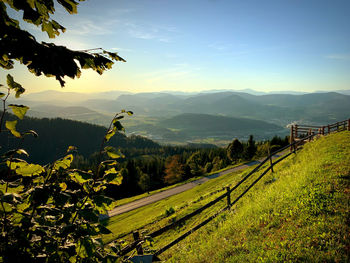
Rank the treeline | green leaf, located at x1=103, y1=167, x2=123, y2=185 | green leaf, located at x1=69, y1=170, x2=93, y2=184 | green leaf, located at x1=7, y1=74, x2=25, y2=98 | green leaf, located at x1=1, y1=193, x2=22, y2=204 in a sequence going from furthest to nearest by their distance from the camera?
the treeline → green leaf, located at x1=103, y1=167, x2=123, y2=185 → green leaf, located at x1=69, y1=170, x2=93, y2=184 → green leaf, located at x1=7, y1=74, x2=25, y2=98 → green leaf, located at x1=1, y1=193, x2=22, y2=204

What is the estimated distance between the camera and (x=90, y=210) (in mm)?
2156

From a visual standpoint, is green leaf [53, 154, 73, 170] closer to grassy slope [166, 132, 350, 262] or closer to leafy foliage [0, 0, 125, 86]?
leafy foliage [0, 0, 125, 86]

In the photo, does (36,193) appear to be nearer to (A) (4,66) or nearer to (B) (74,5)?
(A) (4,66)

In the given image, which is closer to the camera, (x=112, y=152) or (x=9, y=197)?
(x=9, y=197)

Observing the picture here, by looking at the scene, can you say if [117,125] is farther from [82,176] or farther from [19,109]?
[19,109]

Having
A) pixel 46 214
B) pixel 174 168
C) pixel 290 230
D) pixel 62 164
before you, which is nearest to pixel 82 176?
pixel 62 164

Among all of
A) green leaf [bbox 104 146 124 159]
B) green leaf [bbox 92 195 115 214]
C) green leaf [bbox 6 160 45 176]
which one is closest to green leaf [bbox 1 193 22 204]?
green leaf [bbox 6 160 45 176]

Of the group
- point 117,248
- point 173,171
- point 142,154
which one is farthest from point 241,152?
point 142,154

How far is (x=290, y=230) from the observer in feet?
Result: 20.2

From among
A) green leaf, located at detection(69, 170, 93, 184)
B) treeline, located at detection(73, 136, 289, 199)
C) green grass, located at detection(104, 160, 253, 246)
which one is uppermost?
green leaf, located at detection(69, 170, 93, 184)

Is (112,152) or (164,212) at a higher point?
(112,152)

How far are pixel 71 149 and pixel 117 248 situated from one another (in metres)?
1.51

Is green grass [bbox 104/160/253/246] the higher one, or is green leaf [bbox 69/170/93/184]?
green leaf [bbox 69/170/93/184]

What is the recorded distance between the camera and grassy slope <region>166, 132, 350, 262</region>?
17.1 ft
